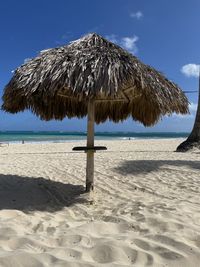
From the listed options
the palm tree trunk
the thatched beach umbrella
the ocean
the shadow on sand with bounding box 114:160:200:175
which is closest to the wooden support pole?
the thatched beach umbrella

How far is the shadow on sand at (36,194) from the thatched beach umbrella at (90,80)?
0.54 metres

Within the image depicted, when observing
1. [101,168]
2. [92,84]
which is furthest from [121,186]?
[92,84]

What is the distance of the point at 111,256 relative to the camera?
3.05 m

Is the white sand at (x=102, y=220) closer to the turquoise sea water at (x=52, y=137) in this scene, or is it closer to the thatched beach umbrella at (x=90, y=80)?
the thatched beach umbrella at (x=90, y=80)

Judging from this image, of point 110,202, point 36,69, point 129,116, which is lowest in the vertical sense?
point 110,202

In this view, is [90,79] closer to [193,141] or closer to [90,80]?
[90,80]

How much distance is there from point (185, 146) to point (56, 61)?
1032 centimetres

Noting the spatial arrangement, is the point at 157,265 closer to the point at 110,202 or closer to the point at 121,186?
the point at 110,202

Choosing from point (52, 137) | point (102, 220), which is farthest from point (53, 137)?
point (102, 220)

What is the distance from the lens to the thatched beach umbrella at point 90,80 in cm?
490

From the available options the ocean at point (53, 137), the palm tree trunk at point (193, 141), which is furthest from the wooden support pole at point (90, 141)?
the ocean at point (53, 137)

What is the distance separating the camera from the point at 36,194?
19.5ft

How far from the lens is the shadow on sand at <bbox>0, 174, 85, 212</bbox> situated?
5.14 m

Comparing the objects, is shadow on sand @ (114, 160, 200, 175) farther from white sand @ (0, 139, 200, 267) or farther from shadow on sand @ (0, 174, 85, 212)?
shadow on sand @ (0, 174, 85, 212)
